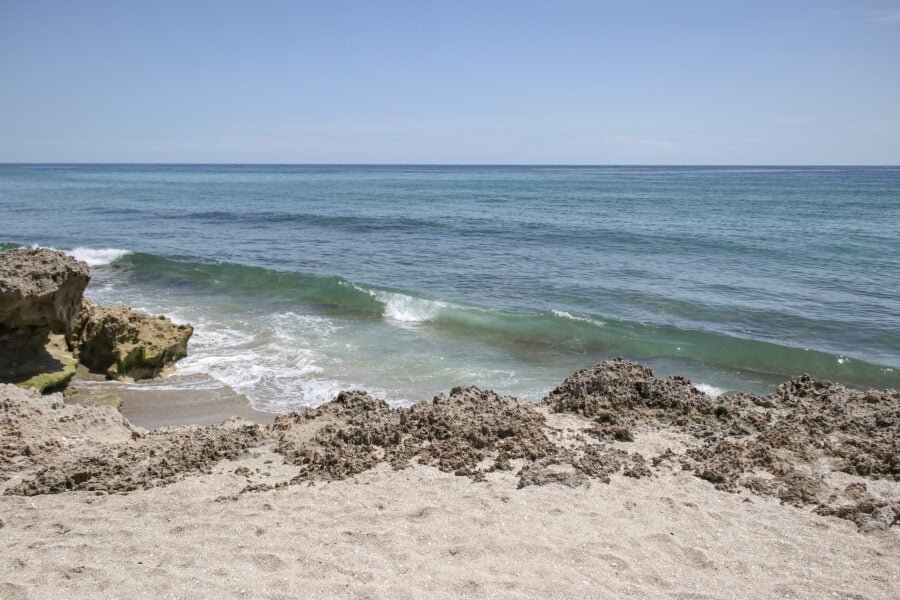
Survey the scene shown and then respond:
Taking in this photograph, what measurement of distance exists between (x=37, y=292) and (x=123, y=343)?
1791 mm

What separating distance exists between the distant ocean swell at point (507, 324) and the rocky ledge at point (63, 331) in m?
4.93

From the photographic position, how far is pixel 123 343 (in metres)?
10.1

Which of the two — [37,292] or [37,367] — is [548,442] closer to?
[37,292]

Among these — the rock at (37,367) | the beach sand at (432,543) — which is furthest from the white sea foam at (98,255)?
the beach sand at (432,543)

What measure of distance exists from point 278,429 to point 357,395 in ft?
3.46

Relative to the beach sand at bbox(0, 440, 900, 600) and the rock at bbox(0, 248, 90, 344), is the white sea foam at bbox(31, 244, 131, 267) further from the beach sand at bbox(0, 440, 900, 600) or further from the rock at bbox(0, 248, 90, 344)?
the beach sand at bbox(0, 440, 900, 600)

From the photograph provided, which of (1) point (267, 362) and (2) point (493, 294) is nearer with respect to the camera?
(1) point (267, 362)

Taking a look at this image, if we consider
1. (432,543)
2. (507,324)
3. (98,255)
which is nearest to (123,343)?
(432,543)

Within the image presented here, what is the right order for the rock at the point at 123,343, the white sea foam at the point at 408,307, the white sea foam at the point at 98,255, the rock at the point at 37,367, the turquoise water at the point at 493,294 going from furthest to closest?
the white sea foam at the point at 98,255 < the white sea foam at the point at 408,307 < the turquoise water at the point at 493,294 < the rock at the point at 123,343 < the rock at the point at 37,367

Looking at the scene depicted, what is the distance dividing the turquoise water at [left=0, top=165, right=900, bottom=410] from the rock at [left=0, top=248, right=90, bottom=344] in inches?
77.0

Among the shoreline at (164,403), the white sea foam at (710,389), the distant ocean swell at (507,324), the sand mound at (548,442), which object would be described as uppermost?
the sand mound at (548,442)

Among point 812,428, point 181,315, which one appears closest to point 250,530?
point 812,428

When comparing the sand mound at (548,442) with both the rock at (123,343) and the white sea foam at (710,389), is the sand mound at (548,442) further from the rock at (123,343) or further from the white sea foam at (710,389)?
the rock at (123,343)

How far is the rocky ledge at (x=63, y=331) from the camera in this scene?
8641 millimetres
